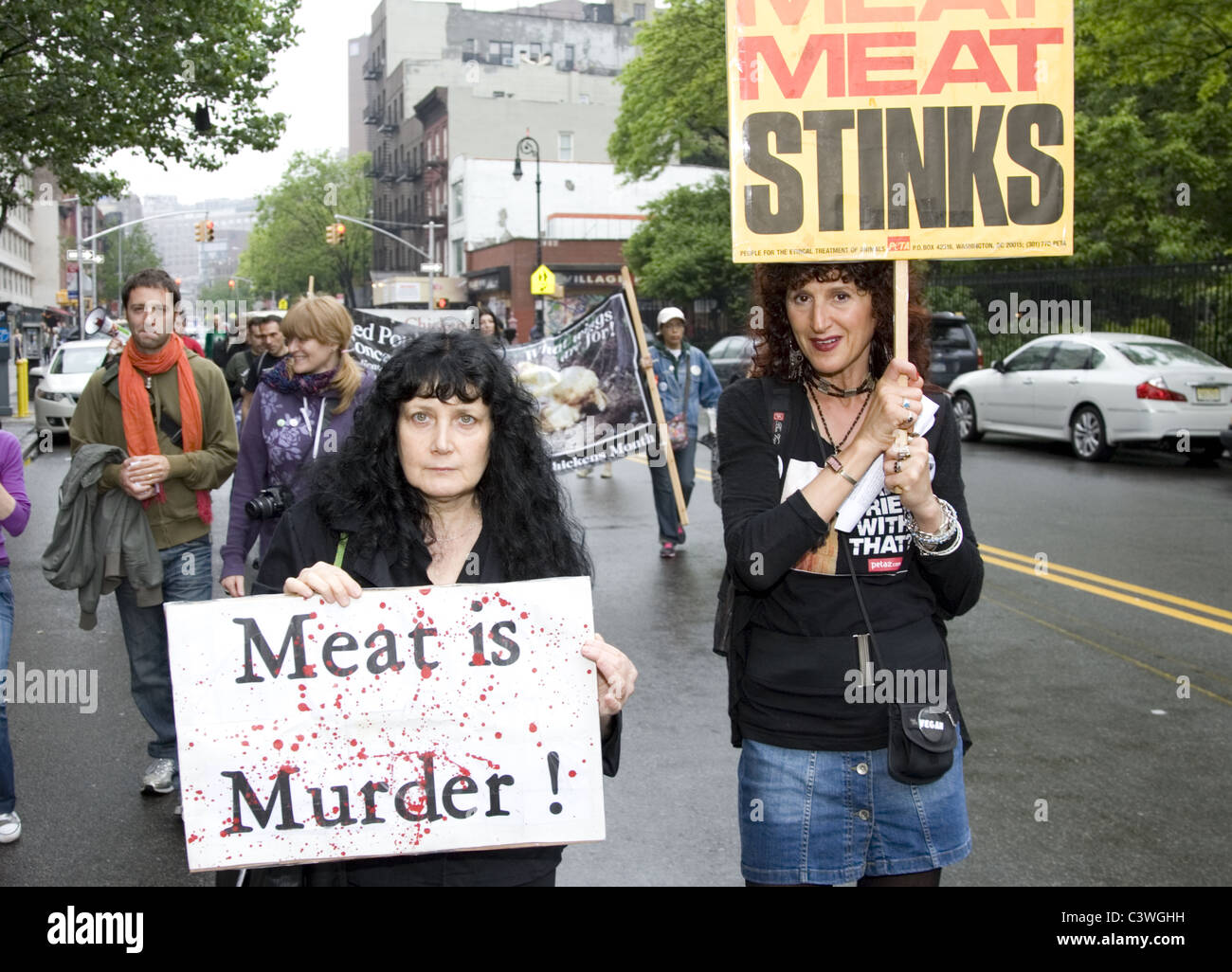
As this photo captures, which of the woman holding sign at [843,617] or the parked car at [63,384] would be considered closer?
the woman holding sign at [843,617]

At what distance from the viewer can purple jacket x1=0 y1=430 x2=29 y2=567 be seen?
15.1ft

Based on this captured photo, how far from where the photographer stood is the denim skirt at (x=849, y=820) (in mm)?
2686

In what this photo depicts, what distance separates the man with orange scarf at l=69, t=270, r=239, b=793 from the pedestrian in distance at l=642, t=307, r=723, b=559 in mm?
5497

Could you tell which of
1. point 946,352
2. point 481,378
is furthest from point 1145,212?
point 481,378

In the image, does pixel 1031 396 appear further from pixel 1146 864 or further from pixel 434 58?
pixel 434 58

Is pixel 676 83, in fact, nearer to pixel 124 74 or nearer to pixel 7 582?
pixel 124 74

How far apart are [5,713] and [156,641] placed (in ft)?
2.43

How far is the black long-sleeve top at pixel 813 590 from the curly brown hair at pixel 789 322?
3.9 inches

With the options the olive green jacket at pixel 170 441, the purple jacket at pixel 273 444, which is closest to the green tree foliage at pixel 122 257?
the olive green jacket at pixel 170 441

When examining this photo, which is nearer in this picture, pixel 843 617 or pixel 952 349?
pixel 843 617

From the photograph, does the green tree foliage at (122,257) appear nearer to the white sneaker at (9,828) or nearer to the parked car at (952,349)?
the parked car at (952,349)

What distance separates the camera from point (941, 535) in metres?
2.65

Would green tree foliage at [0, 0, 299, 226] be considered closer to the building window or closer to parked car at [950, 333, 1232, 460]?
parked car at [950, 333, 1232, 460]

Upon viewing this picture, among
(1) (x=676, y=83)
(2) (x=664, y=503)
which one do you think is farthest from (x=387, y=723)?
(1) (x=676, y=83)
